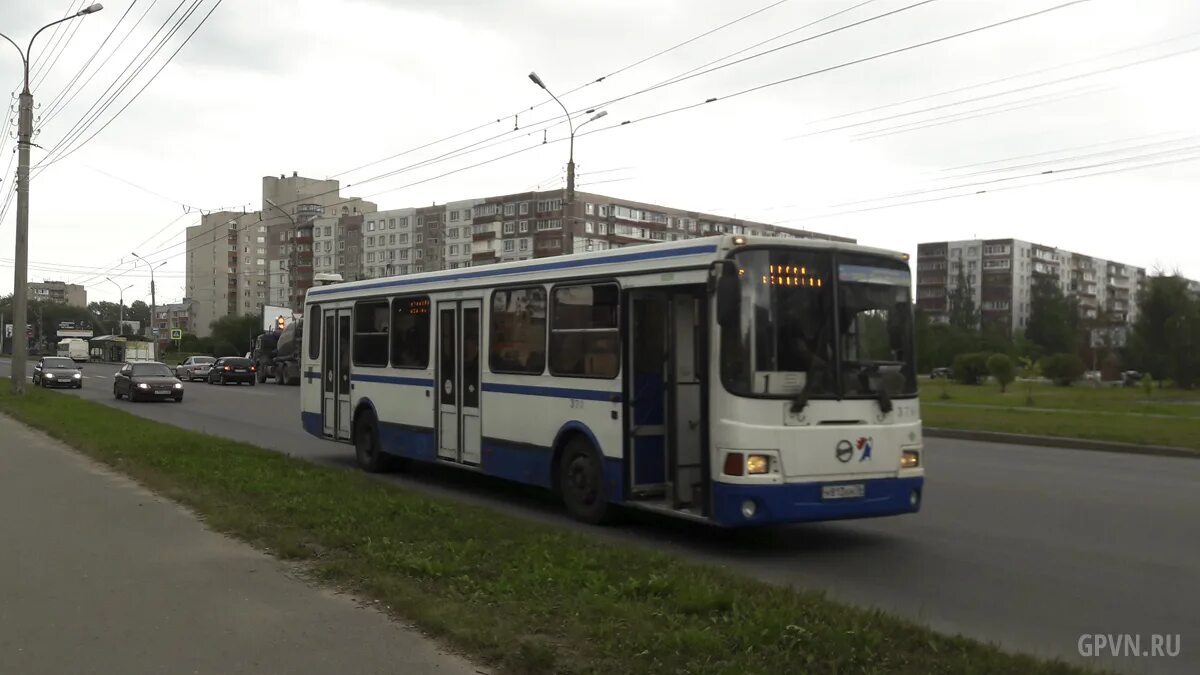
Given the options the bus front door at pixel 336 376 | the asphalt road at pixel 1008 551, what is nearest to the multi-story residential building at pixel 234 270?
the bus front door at pixel 336 376

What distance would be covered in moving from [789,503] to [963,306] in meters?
108

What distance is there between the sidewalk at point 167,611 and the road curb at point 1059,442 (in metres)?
15.6

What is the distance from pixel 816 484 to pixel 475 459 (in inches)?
181

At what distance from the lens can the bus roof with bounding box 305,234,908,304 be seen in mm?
8219

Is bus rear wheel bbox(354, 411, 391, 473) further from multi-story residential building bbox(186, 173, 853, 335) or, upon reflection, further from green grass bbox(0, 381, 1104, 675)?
multi-story residential building bbox(186, 173, 853, 335)

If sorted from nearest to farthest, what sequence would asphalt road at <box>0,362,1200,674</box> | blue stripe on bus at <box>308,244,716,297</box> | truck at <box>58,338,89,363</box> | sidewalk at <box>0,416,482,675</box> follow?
sidewalk at <box>0,416,482,675</box> < asphalt road at <box>0,362,1200,674</box> < blue stripe on bus at <box>308,244,716,297</box> < truck at <box>58,338,89,363</box>

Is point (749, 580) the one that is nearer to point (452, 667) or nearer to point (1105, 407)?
point (452, 667)

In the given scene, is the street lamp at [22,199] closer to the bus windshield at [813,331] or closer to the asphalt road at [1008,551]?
the asphalt road at [1008,551]

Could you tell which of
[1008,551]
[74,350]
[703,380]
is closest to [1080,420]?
[1008,551]

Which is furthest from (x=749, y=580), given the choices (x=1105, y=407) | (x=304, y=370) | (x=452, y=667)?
(x=1105, y=407)

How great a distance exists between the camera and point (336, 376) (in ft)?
→ 47.5

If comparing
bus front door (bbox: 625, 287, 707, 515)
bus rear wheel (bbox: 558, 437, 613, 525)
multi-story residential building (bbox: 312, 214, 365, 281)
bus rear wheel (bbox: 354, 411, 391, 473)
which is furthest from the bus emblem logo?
multi-story residential building (bbox: 312, 214, 365, 281)

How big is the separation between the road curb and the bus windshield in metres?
11.4

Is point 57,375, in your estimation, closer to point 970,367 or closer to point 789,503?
point 789,503
